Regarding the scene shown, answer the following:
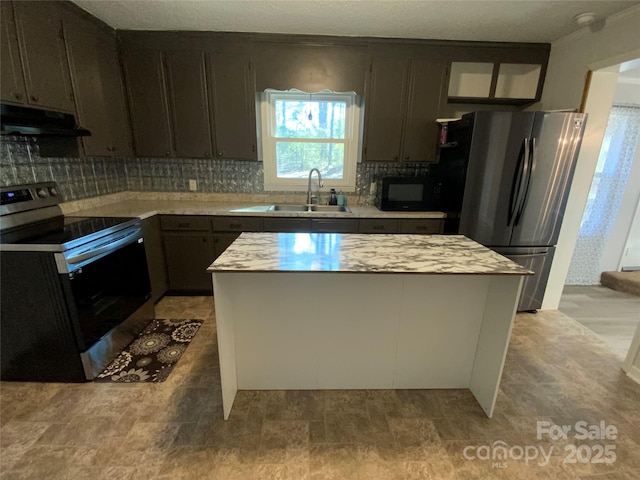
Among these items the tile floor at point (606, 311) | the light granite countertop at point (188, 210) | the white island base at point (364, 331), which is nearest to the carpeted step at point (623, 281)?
the tile floor at point (606, 311)

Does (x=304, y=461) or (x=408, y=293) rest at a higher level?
(x=408, y=293)

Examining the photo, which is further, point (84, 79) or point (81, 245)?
point (84, 79)

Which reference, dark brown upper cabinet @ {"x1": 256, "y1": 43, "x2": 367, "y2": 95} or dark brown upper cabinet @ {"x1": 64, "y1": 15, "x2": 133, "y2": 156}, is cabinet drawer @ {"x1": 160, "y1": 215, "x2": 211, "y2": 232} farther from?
dark brown upper cabinet @ {"x1": 256, "y1": 43, "x2": 367, "y2": 95}

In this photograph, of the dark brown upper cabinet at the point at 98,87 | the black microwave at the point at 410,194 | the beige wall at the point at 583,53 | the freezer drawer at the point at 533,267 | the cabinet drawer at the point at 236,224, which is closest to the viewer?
the beige wall at the point at 583,53

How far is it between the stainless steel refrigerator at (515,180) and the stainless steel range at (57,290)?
2.88m

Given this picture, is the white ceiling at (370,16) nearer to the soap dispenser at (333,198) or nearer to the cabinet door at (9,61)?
the cabinet door at (9,61)

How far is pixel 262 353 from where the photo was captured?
1.83 metres

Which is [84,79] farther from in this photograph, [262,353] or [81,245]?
[262,353]

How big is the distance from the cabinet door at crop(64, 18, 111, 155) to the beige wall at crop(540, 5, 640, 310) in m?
4.15

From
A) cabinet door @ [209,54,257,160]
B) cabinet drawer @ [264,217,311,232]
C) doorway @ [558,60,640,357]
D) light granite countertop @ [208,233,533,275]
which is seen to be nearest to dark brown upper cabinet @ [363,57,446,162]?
cabinet drawer @ [264,217,311,232]

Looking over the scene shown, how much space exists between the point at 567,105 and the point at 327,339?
304 cm

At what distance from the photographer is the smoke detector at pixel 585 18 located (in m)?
2.27

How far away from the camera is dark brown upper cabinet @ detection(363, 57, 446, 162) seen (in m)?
2.92

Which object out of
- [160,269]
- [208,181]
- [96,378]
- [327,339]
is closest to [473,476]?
[327,339]
